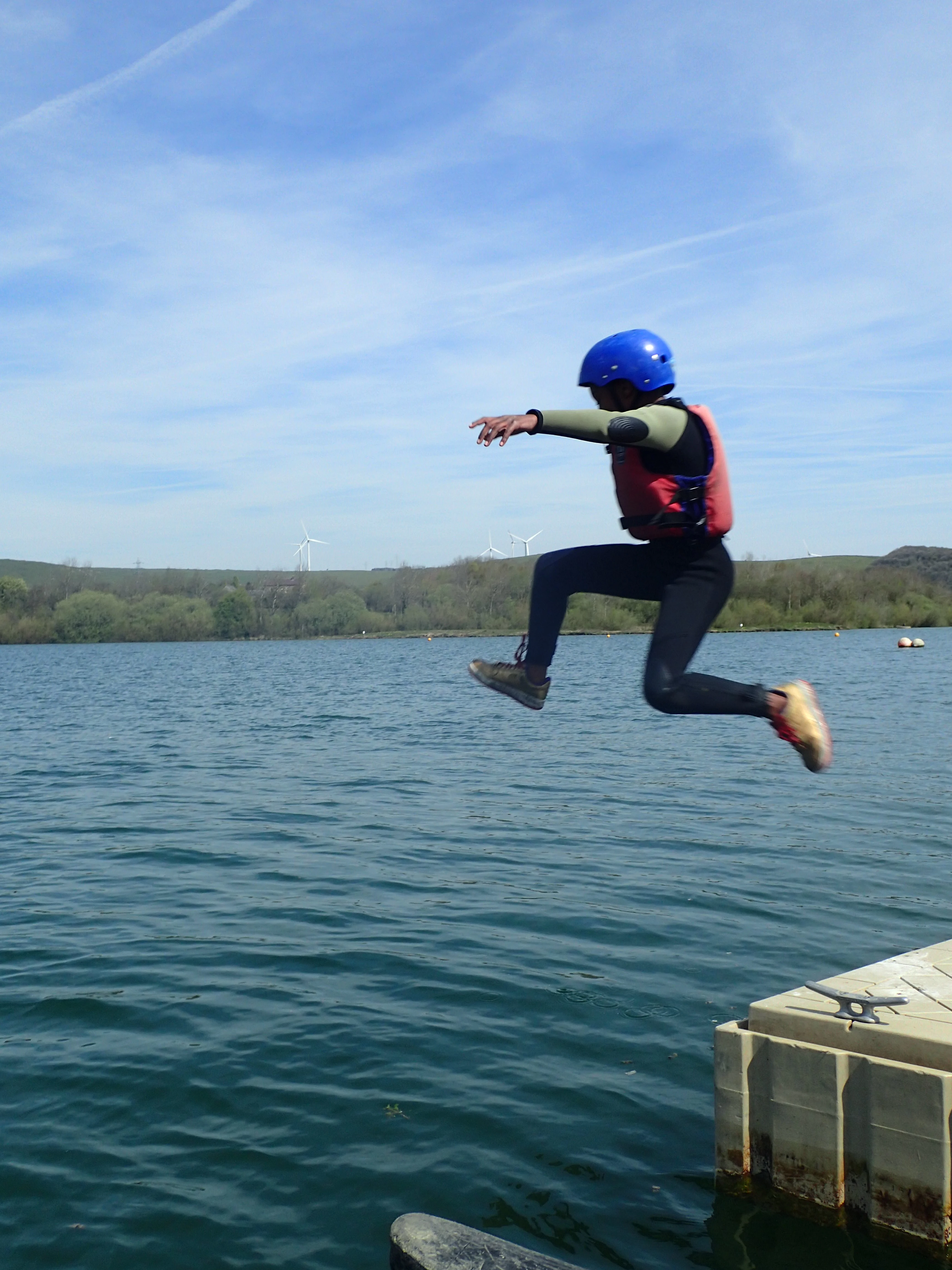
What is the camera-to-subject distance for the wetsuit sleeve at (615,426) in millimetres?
5023

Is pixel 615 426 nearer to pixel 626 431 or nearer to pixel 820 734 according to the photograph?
pixel 626 431

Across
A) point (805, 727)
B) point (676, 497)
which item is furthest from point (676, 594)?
point (805, 727)

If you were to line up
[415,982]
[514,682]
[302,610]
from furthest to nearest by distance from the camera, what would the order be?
1. [302,610]
2. [415,982]
3. [514,682]

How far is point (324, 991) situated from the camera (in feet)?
44.9

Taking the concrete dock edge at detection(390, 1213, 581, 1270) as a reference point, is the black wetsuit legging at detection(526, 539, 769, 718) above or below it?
above

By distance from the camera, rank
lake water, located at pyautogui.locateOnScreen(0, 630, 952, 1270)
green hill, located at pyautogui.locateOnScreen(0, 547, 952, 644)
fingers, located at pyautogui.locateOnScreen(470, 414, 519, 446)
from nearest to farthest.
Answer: fingers, located at pyautogui.locateOnScreen(470, 414, 519, 446) < lake water, located at pyautogui.locateOnScreen(0, 630, 952, 1270) < green hill, located at pyautogui.locateOnScreen(0, 547, 952, 644)

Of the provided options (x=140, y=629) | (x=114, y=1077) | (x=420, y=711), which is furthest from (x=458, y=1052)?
(x=140, y=629)

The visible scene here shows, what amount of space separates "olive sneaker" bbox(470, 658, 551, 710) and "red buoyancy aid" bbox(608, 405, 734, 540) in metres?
1.31

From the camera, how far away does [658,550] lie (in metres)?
6.05

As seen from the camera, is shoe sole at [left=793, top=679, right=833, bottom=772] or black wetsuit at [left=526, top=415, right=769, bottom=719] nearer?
black wetsuit at [left=526, top=415, right=769, bottom=719]

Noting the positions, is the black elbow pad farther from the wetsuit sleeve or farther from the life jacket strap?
the life jacket strap

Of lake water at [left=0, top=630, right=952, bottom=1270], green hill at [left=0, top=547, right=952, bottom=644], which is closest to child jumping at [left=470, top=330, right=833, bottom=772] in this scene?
lake water at [left=0, top=630, right=952, bottom=1270]

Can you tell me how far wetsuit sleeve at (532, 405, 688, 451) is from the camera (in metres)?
5.02

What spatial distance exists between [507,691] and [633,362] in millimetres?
2333
